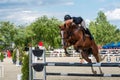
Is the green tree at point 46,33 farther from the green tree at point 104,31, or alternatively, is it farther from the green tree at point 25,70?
the green tree at point 25,70

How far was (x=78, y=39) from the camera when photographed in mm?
10875

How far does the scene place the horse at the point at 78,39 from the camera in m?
10.4

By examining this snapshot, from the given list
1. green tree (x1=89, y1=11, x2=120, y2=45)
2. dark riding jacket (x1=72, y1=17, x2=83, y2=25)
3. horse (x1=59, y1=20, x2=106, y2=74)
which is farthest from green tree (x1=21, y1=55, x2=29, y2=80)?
green tree (x1=89, y1=11, x2=120, y2=45)

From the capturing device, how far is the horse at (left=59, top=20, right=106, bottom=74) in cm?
1043

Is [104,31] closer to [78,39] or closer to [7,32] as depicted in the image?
[7,32]

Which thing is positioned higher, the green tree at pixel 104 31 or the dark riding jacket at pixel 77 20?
the dark riding jacket at pixel 77 20

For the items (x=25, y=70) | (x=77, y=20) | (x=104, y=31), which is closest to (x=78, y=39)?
(x=77, y=20)

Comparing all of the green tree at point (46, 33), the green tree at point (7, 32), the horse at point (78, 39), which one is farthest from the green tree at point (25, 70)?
the green tree at point (7, 32)

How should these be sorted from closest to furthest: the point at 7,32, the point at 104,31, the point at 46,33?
the point at 104,31, the point at 46,33, the point at 7,32

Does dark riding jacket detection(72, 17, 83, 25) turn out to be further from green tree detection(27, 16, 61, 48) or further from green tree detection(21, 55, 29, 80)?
green tree detection(27, 16, 61, 48)

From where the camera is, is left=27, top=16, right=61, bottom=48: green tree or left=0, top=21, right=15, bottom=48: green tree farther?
left=0, top=21, right=15, bottom=48: green tree

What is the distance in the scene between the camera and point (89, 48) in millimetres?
11477

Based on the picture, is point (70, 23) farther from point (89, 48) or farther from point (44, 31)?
point (44, 31)

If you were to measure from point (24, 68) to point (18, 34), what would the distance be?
7726 centimetres
